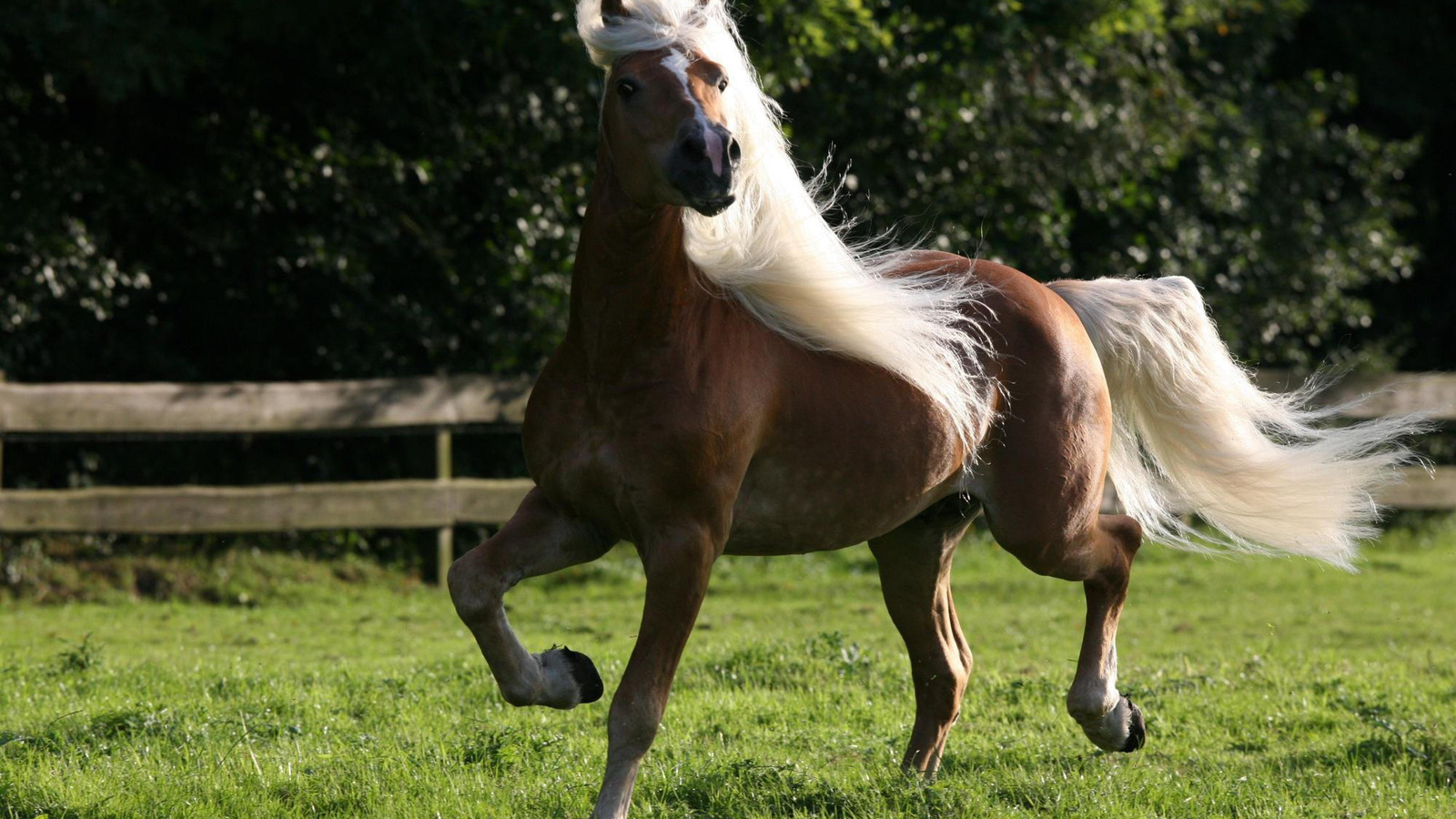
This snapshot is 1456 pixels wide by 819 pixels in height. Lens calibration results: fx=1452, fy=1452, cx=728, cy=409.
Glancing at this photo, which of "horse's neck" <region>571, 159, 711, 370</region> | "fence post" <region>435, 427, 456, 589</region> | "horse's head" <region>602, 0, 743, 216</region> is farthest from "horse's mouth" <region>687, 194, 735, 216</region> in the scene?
"fence post" <region>435, 427, 456, 589</region>

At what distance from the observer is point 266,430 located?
Answer: 9586 mm

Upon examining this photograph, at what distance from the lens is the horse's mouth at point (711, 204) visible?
135 inches

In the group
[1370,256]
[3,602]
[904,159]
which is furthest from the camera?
[1370,256]

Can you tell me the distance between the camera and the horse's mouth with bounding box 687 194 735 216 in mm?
3436

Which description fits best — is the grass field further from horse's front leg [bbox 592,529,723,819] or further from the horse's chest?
the horse's chest

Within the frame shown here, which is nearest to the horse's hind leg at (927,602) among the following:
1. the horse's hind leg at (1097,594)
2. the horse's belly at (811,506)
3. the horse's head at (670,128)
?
the horse's hind leg at (1097,594)

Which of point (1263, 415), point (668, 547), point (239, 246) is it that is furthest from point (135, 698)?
point (239, 246)

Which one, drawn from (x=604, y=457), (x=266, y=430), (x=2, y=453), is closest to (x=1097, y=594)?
(x=604, y=457)

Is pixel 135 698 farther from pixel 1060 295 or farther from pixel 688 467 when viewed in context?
pixel 1060 295

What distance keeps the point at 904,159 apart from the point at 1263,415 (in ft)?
23.0

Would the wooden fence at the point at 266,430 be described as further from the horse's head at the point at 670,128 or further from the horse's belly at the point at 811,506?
the horse's head at the point at 670,128

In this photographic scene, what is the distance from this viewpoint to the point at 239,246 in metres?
10.6

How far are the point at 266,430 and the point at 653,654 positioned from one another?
6588 mm

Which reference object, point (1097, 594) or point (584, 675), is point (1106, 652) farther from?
point (584, 675)
